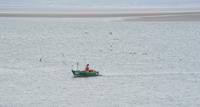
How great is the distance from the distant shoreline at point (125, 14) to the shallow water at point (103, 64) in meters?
3.77

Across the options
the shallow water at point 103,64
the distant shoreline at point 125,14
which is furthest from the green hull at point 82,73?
the distant shoreline at point 125,14

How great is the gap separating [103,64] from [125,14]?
25243mm

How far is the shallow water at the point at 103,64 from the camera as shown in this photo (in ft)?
71.2

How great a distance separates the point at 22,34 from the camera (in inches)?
1625

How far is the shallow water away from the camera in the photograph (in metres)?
21.7

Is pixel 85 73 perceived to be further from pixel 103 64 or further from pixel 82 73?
pixel 103 64

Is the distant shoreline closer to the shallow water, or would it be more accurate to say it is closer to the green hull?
the shallow water

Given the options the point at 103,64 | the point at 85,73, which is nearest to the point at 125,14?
the point at 103,64

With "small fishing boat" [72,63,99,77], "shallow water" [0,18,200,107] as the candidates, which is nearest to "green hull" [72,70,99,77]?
"small fishing boat" [72,63,99,77]

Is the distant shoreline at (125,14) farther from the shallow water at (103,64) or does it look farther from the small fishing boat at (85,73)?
the small fishing boat at (85,73)

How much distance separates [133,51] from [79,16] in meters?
20.4

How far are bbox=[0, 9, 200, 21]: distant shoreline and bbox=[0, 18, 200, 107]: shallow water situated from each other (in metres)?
3.77

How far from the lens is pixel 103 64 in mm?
28469

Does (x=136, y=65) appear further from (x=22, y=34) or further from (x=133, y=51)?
(x=22, y=34)
